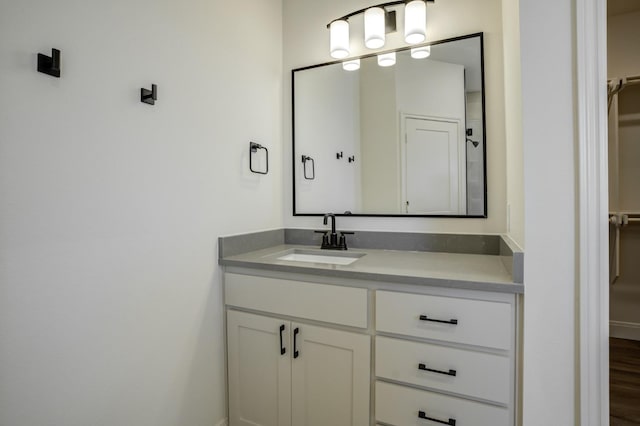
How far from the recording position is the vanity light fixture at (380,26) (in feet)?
5.58

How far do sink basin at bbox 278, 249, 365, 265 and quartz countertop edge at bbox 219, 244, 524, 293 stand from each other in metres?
0.08

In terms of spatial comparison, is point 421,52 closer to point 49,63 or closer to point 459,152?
point 459,152

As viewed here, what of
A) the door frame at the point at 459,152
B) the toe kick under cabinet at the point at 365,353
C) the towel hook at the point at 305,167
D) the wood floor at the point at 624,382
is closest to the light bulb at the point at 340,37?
the door frame at the point at 459,152

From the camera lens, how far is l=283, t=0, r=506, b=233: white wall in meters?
1.62

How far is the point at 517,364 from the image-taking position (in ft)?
3.56

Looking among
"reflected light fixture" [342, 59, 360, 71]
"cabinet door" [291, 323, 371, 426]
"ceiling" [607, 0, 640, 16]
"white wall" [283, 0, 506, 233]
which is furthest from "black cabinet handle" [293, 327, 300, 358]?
"ceiling" [607, 0, 640, 16]

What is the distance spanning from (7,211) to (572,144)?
1.65m

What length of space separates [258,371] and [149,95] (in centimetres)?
126

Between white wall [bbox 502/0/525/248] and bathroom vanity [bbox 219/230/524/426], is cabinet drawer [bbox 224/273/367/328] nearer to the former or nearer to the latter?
bathroom vanity [bbox 219/230/524/426]

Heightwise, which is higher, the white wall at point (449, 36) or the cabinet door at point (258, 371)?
the white wall at point (449, 36)

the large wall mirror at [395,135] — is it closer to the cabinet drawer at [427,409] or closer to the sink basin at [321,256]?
the sink basin at [321,256]

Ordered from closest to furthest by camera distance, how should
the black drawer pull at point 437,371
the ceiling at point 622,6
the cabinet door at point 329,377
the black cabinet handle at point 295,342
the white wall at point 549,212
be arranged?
the white wall at point 549,212, the black drawer pull at point 437,371, the cabinet door at point 329,377, the black cabinet handle at point 295,342, the ceiling at point 622,6

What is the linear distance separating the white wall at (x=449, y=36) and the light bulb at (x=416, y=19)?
0.08 meters

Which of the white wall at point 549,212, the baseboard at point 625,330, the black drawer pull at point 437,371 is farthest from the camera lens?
the baseboard at point 625,330
